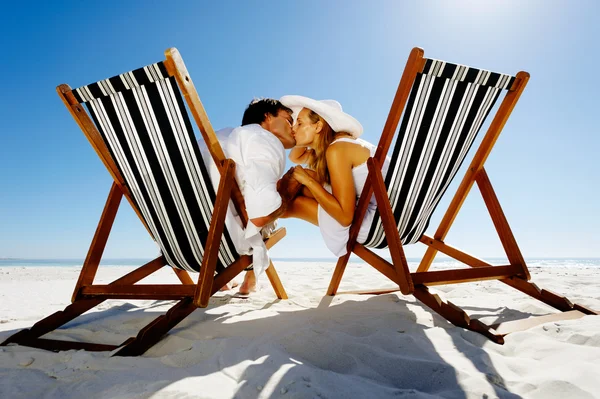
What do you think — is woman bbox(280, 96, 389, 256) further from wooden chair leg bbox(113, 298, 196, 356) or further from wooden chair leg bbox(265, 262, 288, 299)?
wooden chair leg bbox(113, 298, 196, 356)

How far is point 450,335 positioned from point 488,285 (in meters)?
2.49

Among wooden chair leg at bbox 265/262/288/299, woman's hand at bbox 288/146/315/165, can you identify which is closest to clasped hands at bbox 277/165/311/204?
woman's hand at bbox 288/146/315/165

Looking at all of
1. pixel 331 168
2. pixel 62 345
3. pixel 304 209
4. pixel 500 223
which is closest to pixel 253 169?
pixel 331 168

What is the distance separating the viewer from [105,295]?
6.82 feet

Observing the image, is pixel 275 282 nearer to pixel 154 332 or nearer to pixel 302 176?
pixel 302 176

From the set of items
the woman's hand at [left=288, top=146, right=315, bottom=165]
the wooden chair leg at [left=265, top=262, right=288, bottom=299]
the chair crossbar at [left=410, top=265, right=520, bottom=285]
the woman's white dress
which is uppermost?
the woman's hand at [left=288, top=146, right=315, bottom=165]

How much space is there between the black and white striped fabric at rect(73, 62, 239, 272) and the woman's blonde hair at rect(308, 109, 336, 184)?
1051 millimetres

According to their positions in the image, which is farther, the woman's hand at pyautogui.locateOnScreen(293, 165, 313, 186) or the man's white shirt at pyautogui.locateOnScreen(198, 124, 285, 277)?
the woman's hand at pyautogui.locateOnScreen(293, 165, 313, 186)

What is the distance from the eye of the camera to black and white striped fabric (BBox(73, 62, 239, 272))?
→ 1.74 meters

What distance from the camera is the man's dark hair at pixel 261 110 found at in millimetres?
2762

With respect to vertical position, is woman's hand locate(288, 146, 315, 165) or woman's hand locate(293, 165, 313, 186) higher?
woman's hand locate(288, 146, 315, 165)

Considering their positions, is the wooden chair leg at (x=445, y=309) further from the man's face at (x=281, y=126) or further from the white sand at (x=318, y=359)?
the man's face at (x=281, y=126)

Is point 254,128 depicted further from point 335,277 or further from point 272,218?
point 335,277

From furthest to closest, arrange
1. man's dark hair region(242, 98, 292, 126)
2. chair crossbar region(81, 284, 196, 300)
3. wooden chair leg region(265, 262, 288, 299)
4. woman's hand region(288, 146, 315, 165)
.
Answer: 1. woman's hand region(288, 146, 315, 165)
2. wooden chair leg region(265, 262, 288, 299)
3. man's dark hair region(242, 98, 292, 126)
4. chair crossbar region(81, 284, 196, 300)
